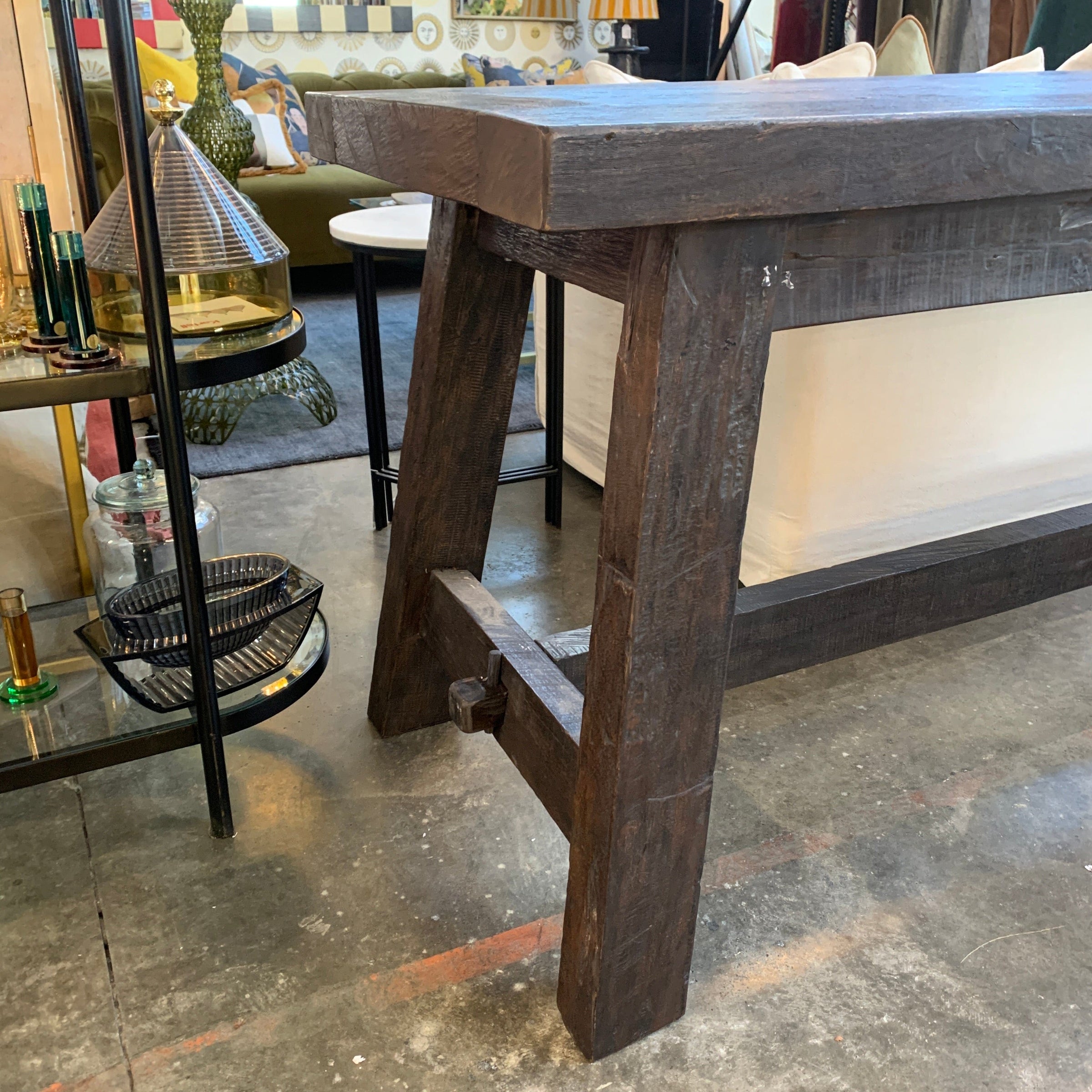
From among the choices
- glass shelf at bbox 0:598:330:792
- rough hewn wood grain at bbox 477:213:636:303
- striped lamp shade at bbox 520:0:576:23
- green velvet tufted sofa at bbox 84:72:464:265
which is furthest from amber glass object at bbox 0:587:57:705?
striped lamp shade at bbox 520:0:576:23

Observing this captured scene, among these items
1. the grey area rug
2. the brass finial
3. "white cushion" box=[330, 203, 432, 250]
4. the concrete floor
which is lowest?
the grey area rug

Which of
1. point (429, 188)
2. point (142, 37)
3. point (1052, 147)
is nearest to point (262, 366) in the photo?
point (429, 188)

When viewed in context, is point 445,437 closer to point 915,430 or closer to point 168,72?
point 915,430

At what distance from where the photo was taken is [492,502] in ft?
4.16

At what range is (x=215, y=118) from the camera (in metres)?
2.53

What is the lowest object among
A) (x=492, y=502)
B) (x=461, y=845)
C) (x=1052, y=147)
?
(x=461, y=845)

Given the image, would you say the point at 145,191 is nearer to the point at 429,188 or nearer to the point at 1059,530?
the point at 429,188

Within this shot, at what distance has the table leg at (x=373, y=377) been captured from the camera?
73.6 inches

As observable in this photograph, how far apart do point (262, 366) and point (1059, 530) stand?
3.49 feet

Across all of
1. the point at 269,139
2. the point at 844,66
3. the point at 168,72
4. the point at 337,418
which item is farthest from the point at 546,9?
the point at 844,66

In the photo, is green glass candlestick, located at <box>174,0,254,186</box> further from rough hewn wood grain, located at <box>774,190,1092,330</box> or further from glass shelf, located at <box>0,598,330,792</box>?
rough hewn wood grain, located at <box>774,190,1092,330</box>

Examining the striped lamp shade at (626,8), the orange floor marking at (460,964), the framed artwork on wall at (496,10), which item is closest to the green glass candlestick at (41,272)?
the orange floor marking at (460,964)

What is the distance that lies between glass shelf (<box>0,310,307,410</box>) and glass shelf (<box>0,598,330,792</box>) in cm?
35

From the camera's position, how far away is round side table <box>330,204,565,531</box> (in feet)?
5.97
